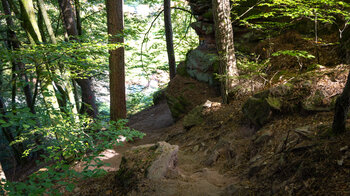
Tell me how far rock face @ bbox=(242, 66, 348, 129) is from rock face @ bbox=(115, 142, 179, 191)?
2.02m

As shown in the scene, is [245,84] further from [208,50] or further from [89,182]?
[89,182]

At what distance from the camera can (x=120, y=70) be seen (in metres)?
7.39

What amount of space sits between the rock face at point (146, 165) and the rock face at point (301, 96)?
2.02 meters

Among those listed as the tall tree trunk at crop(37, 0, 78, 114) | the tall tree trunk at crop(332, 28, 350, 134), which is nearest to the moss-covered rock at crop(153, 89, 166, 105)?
the tall tree trunk at crop(37, 0, 78, 114)

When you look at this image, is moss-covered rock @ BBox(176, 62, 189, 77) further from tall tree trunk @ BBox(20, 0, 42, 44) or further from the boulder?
tall tree trunk @ BBox(20, 0, 42, 44)

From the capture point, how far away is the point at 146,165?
3.46 metres

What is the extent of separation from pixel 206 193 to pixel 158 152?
1.10 m

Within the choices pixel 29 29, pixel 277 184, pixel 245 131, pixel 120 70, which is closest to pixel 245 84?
pixel 245 131

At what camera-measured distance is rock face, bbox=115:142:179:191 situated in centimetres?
335

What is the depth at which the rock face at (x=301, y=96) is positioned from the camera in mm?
3529

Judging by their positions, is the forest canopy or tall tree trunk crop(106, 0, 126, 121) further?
tall tree trunk crop(106, 0, 126, 121)

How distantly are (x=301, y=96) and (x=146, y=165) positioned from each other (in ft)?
10.2

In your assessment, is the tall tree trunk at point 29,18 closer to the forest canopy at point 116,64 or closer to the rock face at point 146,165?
the forest canopy at point 116,64

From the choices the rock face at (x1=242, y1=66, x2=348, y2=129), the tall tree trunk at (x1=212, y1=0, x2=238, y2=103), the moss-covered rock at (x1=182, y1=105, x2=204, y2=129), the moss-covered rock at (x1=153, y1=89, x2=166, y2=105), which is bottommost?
the moss-covered rock at (x1=153, y1=89, x2=166, y2=105)
